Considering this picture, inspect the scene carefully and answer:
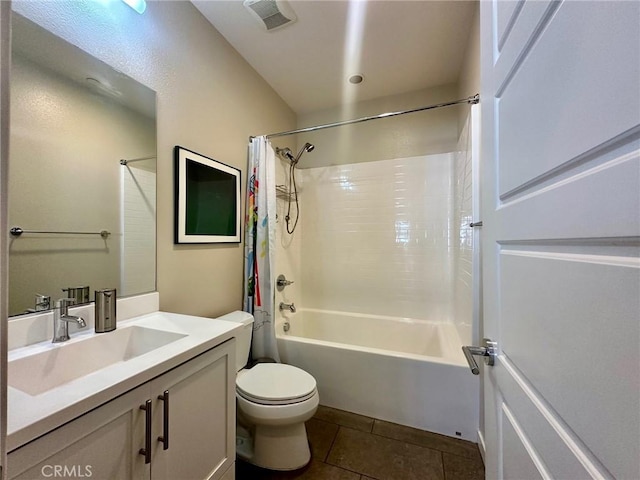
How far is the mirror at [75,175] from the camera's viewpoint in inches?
35.4

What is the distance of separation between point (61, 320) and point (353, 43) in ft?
7.38

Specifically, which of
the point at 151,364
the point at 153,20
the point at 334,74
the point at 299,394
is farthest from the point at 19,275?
the point at 334,74

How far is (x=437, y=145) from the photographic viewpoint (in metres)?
2.42

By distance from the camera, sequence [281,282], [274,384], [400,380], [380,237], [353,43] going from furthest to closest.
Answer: [380,237] → [281,282] → [353,43] → [400,380] → [274,384]

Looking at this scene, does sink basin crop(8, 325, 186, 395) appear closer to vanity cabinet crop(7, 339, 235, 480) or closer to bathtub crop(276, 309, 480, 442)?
vanity cabinet crop(7, 339, 235, 480)

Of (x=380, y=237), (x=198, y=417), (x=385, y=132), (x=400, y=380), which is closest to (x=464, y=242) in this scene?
(x=380, y=237)

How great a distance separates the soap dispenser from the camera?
103 cm

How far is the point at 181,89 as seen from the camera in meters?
1.51

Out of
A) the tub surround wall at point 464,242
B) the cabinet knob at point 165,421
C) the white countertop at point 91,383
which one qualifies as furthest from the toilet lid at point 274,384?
the tub surround wall at point 464,242

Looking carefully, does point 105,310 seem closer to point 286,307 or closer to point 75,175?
point 75,175

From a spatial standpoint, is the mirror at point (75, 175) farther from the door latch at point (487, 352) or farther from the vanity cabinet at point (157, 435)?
the door latch at point (487, 352)

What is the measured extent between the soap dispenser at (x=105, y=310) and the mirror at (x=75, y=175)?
81 millimetres

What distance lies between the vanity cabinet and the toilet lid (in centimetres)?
24

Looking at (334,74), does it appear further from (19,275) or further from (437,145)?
(19,275)
